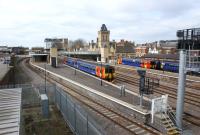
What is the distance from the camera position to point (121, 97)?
90.7 ft

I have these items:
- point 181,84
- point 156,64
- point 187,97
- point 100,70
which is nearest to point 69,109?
point 181,84

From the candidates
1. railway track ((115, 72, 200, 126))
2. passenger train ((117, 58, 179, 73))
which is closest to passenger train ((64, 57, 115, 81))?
railway track ((115, 72, 200, 126))

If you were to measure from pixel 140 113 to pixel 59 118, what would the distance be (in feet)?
27.1

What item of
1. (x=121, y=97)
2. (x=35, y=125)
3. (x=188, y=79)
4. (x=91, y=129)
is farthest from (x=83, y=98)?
(x=188, y=79)

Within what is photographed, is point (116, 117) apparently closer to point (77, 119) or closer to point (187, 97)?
point (77, 119)

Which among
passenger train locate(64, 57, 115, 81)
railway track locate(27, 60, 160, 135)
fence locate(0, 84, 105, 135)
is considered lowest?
railway track locate(27, 60, 160, 135)

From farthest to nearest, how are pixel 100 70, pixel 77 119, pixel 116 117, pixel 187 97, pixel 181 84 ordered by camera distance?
1. pixel 100 70
2. pixel 187 97
3. pixel 116 117
4. pixel 181 84
5. pixel 77 119

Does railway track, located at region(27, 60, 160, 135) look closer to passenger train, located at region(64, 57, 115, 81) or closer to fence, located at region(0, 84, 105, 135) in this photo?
fence, located at region(0, 84, 105, 135)

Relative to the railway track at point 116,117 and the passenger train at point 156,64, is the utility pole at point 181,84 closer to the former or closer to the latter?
the railway track at point 116,117

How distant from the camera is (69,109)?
21.5 meters

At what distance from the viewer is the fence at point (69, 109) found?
16.5 m

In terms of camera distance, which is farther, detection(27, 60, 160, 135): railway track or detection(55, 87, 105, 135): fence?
detection(27, 60, 160, 135): railway track

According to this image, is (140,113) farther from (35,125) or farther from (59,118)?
(35,125)

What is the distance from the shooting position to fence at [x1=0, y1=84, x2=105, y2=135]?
16469mm
